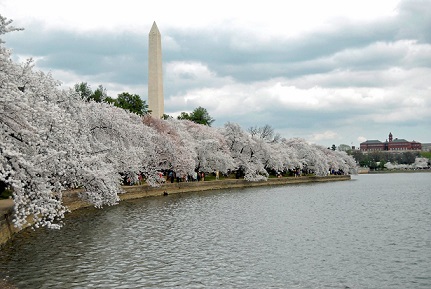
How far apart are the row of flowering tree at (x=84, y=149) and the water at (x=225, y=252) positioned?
5.50ft

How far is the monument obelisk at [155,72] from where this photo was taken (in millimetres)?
74750

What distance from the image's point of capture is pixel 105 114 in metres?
36.5

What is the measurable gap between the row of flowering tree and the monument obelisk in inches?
227

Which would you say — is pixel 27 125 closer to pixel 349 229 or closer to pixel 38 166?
pixel 38 166

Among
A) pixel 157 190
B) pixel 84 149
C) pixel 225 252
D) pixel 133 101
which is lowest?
pixel 225 252

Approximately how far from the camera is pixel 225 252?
63.7ft

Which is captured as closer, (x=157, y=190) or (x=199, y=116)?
(x=157, y=190)

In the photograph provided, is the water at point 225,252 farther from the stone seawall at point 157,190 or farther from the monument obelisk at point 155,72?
the monument obelisk at point 155,72

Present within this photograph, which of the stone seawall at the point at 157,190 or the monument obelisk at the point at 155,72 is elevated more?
the monument obelisk at the point at 155,72

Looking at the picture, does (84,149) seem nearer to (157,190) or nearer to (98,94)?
(157,190)

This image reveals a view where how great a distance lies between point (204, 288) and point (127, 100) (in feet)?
273

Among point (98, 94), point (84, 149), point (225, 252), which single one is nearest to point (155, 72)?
point (98, 94)

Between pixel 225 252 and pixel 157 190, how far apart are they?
31098 mm

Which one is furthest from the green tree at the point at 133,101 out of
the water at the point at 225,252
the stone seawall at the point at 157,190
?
the water at the point at 225,252
